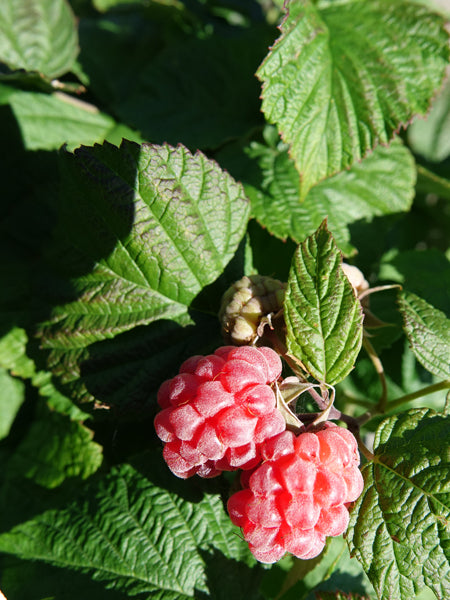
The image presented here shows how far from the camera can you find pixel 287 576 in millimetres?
1022

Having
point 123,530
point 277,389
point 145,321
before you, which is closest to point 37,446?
point 123,530

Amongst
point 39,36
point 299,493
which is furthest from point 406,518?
point 39,36

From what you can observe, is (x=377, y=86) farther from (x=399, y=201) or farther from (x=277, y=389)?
(x=277, y=389)

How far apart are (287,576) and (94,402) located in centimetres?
49

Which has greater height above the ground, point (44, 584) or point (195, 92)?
point (195, 92)

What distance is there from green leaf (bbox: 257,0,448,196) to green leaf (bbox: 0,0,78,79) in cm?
65

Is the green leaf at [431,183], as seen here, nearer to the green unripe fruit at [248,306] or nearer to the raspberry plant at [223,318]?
the raspberry plant at [223,318]

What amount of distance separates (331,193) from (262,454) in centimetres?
72

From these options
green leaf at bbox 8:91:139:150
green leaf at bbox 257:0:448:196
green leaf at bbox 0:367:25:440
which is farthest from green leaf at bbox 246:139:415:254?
green leaf at bbox 0:367:25:440

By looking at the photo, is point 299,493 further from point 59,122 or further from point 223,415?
point 59,122

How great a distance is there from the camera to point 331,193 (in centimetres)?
123

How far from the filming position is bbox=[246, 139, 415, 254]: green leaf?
1.14m

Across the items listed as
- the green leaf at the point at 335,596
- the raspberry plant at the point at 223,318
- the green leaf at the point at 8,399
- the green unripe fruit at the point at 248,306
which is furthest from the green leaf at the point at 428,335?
the green leaf at the point at 8,399

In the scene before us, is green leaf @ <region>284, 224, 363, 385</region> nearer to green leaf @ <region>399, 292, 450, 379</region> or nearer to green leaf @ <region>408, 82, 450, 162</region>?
green leaf @ <region>399, 292, 450, 379</region>
